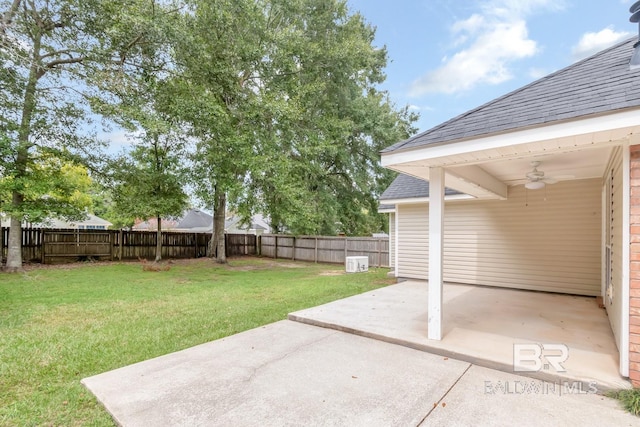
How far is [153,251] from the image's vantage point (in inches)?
563

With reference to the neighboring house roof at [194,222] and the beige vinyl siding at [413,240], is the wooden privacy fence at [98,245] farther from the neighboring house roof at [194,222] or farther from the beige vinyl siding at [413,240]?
the neighboring house roof at [194,222]

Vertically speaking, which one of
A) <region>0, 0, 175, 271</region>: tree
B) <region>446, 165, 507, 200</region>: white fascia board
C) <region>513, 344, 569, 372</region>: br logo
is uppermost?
<region>0, 0, 175, 271</region>: tree

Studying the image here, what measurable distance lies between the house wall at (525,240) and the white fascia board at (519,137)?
A: 4711 mm

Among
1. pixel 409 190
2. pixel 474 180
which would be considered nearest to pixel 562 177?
pixel 474 180

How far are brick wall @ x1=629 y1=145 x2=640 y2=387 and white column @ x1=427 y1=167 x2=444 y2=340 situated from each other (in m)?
1.63

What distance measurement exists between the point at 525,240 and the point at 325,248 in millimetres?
8816

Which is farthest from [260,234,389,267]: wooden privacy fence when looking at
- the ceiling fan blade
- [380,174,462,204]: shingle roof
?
the ceiling fan blade

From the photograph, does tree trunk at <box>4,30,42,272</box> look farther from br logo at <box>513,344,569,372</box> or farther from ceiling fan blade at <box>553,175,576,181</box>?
ceiling fan blade at <box>553,175,576,181</box>

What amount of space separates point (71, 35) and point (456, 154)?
39.2 ft

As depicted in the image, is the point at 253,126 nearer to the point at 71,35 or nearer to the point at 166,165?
the point at 166,165

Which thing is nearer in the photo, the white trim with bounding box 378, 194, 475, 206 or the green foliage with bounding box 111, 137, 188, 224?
the white trim with bounding box 378, 194, 475, 206

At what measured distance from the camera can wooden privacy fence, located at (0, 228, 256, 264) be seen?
37.5ft

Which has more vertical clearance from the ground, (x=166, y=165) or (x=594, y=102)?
(x=166, y=165)

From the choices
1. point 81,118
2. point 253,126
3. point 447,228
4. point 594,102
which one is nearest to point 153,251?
point 81,118
